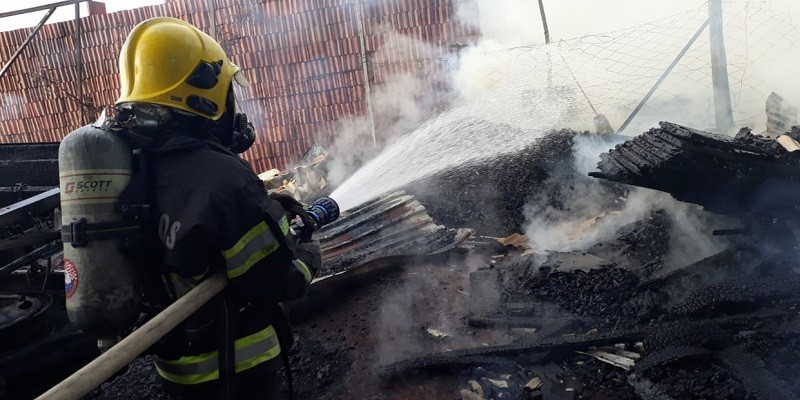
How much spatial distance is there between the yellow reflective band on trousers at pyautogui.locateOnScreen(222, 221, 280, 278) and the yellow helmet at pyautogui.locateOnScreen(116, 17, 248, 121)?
0.77 m

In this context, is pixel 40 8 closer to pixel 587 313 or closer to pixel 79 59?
pixel 79 59

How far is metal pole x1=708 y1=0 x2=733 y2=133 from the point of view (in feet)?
21.2

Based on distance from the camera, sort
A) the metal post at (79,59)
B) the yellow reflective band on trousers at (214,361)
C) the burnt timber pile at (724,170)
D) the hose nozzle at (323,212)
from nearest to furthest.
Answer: the yellow reflective band on trousers at (214,361) → the hose nozzle at (323,212) → the burnt timber pile at (724,170) → the metal post at (79,59)

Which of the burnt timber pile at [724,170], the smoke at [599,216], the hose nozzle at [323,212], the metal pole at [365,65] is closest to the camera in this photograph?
the hose nozzle at [323,212]

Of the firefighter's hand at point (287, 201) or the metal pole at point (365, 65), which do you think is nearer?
the firefighter's hand at point (287, 201)

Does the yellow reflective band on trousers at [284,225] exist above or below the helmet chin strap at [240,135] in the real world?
below

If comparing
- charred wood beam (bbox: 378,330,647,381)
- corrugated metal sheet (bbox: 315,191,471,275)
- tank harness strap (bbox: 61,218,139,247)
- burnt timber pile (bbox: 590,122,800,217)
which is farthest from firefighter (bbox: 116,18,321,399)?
Answer: burnt timber pile (bbox: 590,122,800,217)

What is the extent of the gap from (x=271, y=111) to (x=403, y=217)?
5.54 meters

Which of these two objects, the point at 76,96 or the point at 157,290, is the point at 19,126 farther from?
the point at 157,290

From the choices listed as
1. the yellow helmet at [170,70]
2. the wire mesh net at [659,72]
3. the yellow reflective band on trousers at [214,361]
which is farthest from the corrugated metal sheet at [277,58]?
the yellow reflective band on trousers at [214,361]

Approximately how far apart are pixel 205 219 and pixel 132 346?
2.02ft

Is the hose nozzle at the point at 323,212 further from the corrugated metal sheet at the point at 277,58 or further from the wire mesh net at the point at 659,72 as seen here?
the corrugated metal sheet at the point at 277,58

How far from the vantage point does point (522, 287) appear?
4.82m

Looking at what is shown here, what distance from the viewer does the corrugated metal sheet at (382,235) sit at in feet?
19.6
